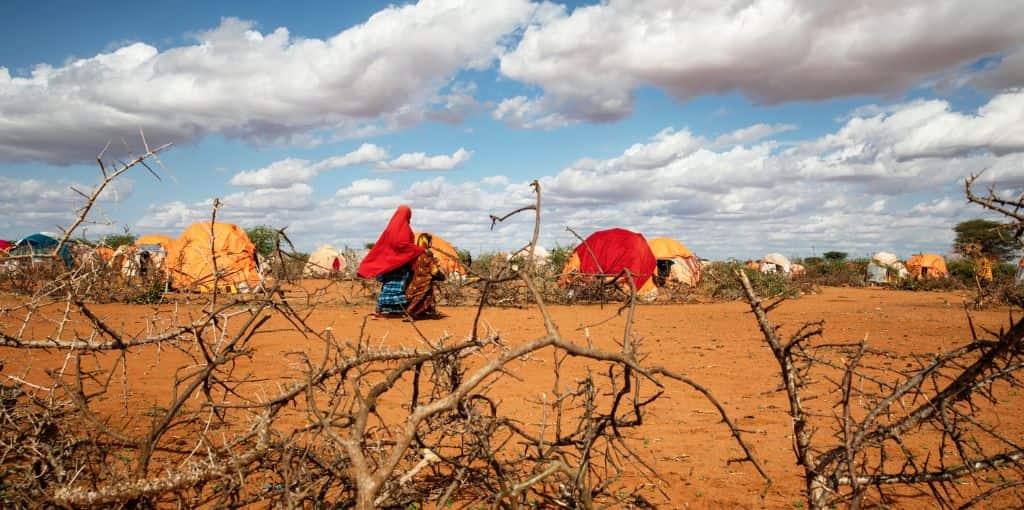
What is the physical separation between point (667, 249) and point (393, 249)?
12.6m

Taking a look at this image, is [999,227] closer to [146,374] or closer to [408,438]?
[408,438]

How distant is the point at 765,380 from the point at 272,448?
20.4 ft

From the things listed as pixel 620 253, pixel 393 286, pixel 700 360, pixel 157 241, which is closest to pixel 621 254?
pixel 620 253

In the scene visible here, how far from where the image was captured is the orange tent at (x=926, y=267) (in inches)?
1025

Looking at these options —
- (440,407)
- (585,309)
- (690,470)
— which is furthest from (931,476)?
(585,309)

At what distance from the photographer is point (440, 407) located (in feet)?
4.77

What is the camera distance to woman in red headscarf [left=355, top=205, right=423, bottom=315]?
1202 cm

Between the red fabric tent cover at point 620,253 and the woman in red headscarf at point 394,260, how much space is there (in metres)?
6.72

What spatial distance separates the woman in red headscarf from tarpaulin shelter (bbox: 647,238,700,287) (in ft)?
37.4

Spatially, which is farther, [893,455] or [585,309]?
[585,309]

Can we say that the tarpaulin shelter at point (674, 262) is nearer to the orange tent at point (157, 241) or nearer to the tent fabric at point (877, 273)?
the tent fabric at point (877, 273)

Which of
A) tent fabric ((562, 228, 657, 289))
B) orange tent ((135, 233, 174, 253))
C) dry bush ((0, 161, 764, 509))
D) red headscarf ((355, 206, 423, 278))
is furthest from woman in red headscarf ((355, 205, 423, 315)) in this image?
A: orange tent ((135, 233, 174, 253))

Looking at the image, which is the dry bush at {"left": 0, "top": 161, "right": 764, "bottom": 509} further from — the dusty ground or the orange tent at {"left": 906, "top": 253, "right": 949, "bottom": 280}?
the orange tent at {"left": 906, "top": 253, "right": 949, "bottom": 280}

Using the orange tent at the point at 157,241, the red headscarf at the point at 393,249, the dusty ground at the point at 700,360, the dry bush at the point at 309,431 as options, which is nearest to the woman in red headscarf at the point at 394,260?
the red headscarf at the point at 393,249
